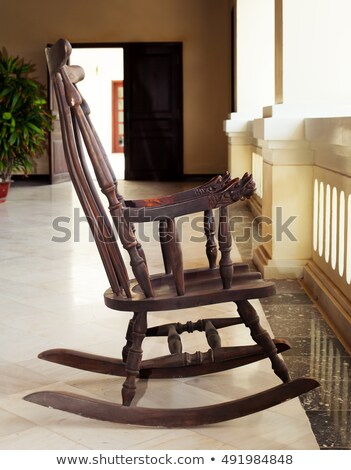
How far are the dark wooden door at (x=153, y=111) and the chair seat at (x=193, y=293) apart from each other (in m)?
11.5

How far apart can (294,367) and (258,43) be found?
790cm

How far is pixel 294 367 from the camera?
3018 mm

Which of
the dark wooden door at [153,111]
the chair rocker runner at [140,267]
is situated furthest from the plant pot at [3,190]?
the chair rocker runner at [140,267]

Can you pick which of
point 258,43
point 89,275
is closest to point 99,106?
point 258,43

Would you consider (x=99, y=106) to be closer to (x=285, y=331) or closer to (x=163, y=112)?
(x=163, y=112)

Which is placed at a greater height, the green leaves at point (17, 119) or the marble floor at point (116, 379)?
the green leaves at point (17, 119)

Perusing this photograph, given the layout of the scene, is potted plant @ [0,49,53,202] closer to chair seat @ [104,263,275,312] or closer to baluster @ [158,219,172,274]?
baluster @ [158,219,172,274]

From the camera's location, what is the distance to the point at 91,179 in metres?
2.47

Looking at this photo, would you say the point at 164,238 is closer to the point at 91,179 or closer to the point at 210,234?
the point at 210,234

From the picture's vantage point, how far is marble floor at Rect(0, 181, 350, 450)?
233cm

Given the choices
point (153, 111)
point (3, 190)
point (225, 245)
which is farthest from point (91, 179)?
point (153, 111)

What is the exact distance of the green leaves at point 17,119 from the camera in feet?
32.7

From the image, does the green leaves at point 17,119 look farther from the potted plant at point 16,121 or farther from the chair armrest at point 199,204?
the chair armrest at point 199,204

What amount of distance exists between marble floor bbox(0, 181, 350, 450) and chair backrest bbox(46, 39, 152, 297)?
1.55ft
